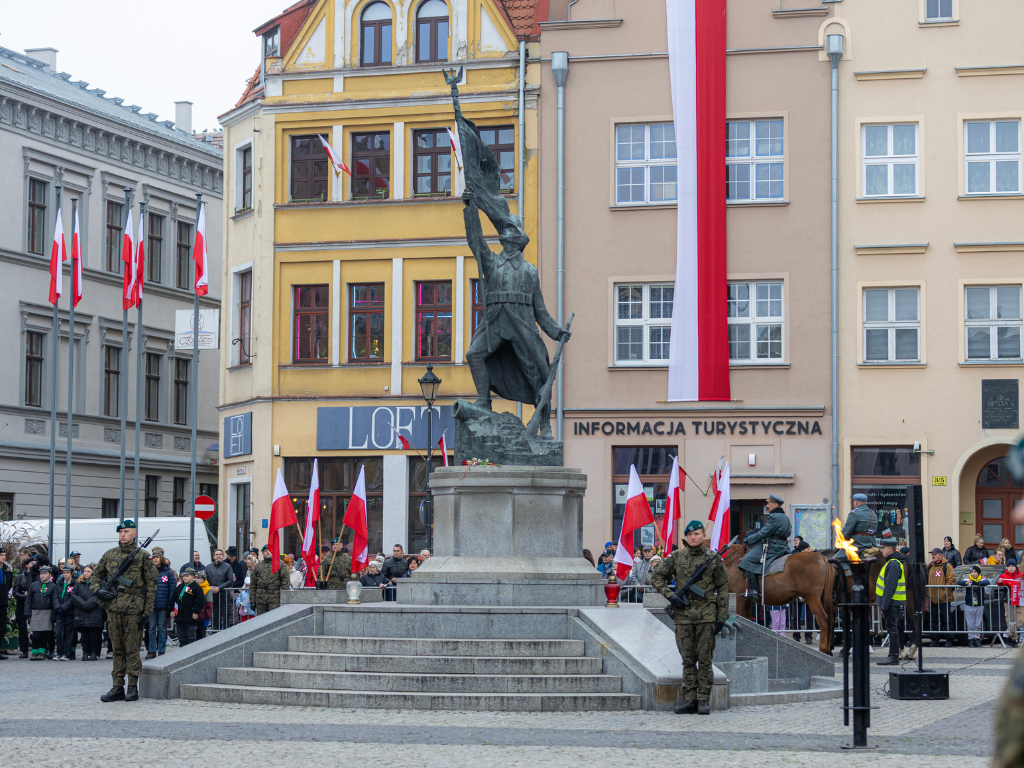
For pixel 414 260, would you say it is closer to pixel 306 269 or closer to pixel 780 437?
pixel 306 269

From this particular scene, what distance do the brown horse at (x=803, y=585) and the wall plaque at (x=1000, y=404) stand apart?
11.3 m

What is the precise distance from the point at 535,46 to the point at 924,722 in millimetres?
22703

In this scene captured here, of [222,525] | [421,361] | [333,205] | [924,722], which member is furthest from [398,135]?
[924,722]

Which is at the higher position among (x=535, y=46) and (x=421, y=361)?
(x=535, y=46)

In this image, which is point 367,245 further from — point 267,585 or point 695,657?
point 695,657

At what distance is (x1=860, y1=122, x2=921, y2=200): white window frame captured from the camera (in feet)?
103

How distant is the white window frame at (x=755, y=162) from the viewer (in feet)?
104

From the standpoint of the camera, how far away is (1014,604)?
2373 cm

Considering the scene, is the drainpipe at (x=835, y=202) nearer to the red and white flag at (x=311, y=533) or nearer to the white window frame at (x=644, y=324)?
the white window frame at (x=644, y=324)

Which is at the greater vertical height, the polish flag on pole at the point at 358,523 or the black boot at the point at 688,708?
the polish flag on pole at the point at 358,523

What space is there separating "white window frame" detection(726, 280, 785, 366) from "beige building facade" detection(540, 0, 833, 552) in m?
0.03

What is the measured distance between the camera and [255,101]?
34.8 meters

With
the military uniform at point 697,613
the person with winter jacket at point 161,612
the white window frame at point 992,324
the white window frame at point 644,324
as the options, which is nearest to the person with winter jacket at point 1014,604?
the white window frame at point 992,324

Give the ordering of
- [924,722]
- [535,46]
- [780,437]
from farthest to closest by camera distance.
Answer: [535,46]
[780,437]
[924,722]
